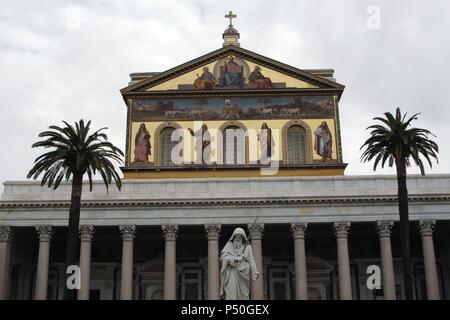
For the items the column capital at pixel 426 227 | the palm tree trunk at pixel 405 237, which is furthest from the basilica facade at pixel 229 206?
the palm tree trunk at pixel 405 237

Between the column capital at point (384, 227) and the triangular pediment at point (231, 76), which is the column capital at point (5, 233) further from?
the column capital at point (384, 227)

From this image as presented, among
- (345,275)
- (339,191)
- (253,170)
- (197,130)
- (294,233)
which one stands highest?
(197,130)

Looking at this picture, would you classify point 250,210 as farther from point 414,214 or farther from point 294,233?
point 414,214

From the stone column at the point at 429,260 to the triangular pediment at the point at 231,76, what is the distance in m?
12.6

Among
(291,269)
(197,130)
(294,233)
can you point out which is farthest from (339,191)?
(197,130)

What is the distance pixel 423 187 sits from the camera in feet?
124

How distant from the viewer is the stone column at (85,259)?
35562 millimetres

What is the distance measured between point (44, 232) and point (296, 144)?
1836 cm

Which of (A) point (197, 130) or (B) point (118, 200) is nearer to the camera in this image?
(B) point (118, 200)

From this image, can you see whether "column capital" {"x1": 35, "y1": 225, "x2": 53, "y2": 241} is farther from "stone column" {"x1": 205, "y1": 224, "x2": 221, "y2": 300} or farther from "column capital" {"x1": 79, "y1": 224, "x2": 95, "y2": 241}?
"stone column" {"x1": 205, "y1": 224, "x2": 221, "y2": 300}

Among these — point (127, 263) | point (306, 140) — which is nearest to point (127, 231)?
point (127, 263)

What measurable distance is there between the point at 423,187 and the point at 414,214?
2048mm

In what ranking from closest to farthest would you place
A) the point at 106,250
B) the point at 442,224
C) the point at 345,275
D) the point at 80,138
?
the point at 80,138, the point at 345,275, the point at 442,224, the point at 106,250

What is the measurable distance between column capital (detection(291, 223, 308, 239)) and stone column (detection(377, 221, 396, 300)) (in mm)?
4463
